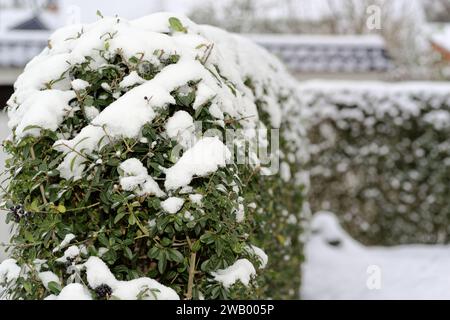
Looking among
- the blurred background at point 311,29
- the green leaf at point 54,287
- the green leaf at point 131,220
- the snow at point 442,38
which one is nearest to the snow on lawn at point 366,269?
the blurred background at point 311,29

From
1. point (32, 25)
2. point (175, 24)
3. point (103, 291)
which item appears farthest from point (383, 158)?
point (32, 25)

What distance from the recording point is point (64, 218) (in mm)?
2029

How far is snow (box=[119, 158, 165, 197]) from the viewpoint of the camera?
6.25 feet

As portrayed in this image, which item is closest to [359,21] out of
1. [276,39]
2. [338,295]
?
[276,39]

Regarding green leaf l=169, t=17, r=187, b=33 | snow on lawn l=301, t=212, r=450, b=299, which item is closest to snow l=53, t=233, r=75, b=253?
green leaf l=169, t=17, r=187, b=33

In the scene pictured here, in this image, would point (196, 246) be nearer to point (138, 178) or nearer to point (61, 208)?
point (138, 178)

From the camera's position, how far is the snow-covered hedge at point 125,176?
6.33ft

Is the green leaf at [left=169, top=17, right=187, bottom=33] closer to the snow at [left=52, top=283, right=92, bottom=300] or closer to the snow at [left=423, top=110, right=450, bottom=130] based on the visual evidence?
the snow at [left=52, top=283, right=92, bottom=300]

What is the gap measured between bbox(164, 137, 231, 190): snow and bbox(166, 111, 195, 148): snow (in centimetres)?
7

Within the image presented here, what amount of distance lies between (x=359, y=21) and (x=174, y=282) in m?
16.6

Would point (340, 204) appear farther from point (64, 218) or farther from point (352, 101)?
point (64, 218)

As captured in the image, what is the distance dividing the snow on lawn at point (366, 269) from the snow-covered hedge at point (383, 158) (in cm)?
24

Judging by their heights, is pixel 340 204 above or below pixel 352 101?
below

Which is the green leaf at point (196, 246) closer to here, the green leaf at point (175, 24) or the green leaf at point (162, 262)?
the green leaf at point (162, 262)
